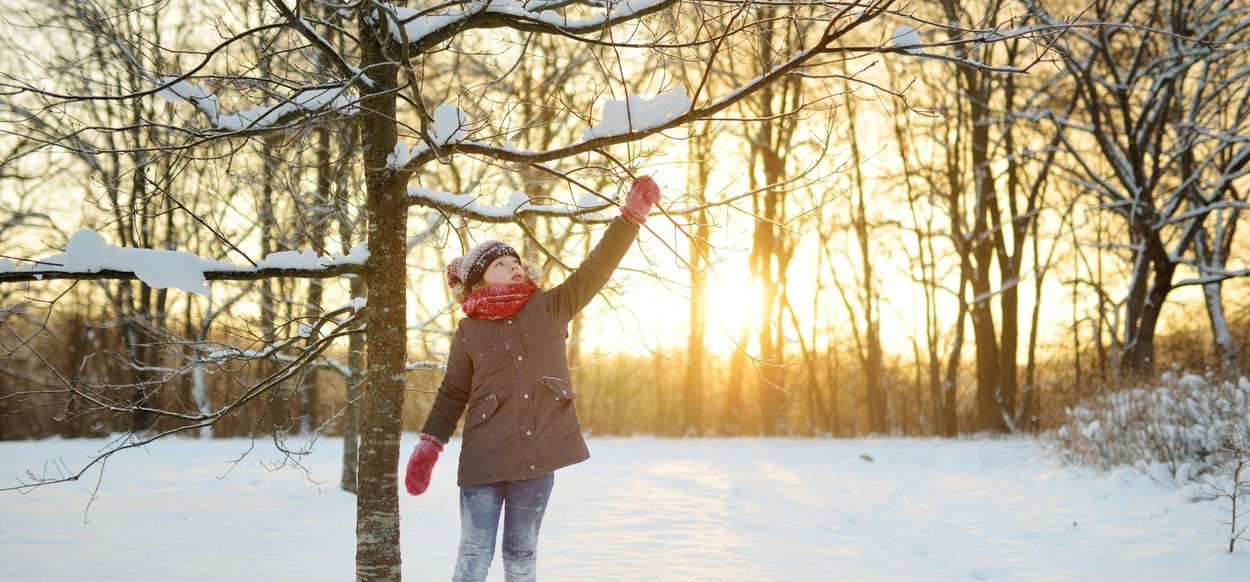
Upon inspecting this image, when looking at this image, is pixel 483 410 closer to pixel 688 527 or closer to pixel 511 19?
pixel 511 19

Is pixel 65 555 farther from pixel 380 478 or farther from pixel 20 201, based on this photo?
pixel 20 201

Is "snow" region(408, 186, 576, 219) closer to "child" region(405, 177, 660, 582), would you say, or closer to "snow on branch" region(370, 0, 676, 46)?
"child" region(405, 177, 660, 582)

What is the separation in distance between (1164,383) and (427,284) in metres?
7.57

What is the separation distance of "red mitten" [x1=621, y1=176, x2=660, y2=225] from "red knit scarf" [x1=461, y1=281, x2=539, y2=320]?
50cm

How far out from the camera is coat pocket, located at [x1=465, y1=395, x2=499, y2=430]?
306 cm

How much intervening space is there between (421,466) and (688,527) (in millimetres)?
3565

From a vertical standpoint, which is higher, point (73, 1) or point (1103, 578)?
point (73, 1)

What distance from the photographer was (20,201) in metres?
13.6

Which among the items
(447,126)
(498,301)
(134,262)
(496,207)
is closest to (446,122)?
(447,126)

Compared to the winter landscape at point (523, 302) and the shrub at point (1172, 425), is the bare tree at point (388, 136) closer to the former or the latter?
the winter landscape at point (523, 302)

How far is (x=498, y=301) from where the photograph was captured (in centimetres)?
313

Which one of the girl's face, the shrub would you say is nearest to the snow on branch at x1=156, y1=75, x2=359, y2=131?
the girl's face

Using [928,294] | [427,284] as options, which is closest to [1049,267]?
[928,294]

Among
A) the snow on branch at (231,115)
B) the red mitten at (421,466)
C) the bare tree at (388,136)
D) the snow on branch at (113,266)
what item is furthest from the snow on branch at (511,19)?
the red mitten at (421,466)
